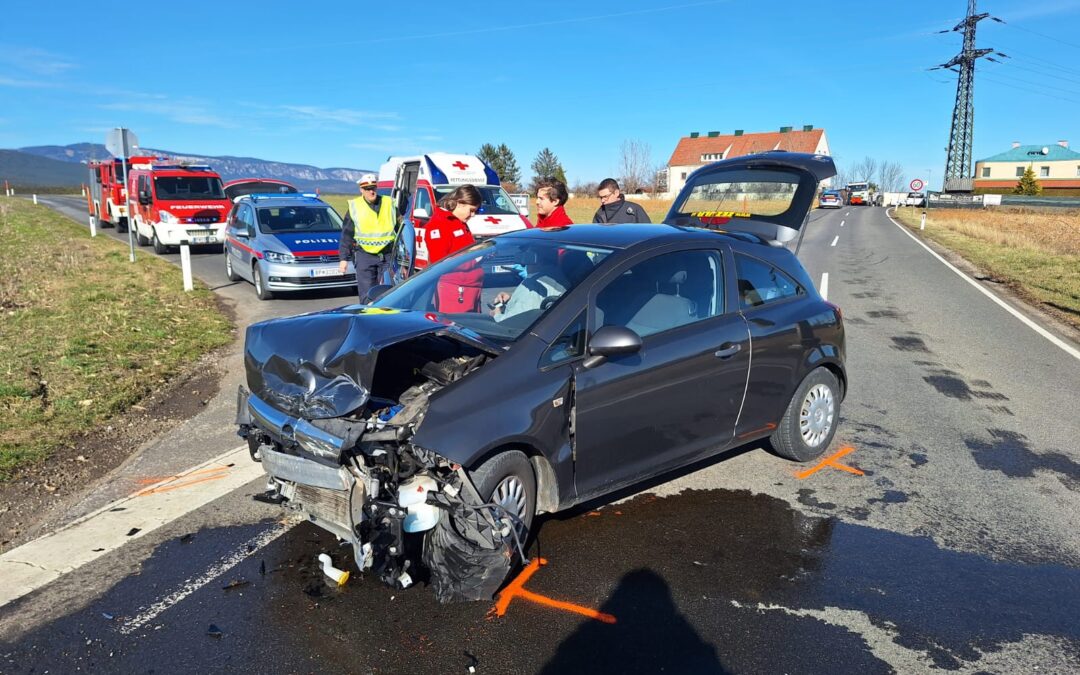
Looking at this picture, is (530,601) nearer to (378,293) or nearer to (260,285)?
(378,293)

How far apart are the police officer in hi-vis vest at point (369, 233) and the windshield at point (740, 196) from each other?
3.50 metres

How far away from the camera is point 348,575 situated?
366 centimetres

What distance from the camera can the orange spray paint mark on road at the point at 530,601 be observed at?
339cm

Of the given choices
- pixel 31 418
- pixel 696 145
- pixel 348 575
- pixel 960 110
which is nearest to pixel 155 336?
pixel 31 418

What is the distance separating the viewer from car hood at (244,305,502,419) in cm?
352

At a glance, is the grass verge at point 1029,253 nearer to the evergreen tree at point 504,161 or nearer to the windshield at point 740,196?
the windshield at point 740,196

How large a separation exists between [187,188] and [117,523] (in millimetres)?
18895

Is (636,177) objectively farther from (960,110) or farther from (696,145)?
(960,110)

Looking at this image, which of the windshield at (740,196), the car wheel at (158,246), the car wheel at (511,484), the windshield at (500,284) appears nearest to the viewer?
the car wheel at (511,484)

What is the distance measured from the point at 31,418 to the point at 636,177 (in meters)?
96.2

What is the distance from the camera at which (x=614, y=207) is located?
29.6 feet

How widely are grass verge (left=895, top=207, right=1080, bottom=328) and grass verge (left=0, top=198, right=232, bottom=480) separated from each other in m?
12.6

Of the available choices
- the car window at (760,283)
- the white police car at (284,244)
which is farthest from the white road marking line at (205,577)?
the white police car at (284,244)

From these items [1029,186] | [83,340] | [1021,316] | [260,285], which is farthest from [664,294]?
[1029,186]
